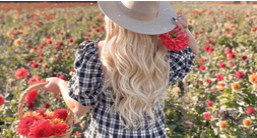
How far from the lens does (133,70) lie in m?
1.37

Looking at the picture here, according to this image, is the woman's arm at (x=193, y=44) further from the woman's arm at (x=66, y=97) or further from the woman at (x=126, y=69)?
the woman's arm at (x=66, y=97)

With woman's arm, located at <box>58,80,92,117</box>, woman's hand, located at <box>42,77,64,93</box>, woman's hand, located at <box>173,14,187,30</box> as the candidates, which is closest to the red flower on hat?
woman's hand, located at <box>173,14,187,30</box>

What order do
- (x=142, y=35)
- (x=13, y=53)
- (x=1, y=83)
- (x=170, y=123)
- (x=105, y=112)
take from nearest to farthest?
(x=142, y=35)
(x=105, y=112)
(x=170, y=123)
(x=1, y=83)
(x=13, y=53)

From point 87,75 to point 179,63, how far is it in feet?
1.61

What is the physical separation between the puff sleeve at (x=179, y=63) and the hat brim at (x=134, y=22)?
0.52 feet

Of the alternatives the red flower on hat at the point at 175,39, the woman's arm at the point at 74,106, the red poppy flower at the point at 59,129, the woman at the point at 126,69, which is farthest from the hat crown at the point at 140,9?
the red poppy flower at the point at 59,129

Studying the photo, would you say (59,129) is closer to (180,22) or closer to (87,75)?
(87,75)

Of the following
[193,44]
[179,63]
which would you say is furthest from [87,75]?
[193,44]

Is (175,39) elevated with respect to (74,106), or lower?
elevated

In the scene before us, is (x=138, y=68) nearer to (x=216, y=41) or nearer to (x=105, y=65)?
(x=105, y=65)

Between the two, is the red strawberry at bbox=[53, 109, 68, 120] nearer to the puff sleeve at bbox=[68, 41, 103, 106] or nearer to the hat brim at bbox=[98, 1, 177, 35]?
the puff sleeve at bbox=[68, 41, 103, 106]

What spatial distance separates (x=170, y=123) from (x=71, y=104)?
1.49m

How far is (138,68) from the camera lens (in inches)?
53.7

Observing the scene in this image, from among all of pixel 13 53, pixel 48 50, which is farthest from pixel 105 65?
pixel 13 53
